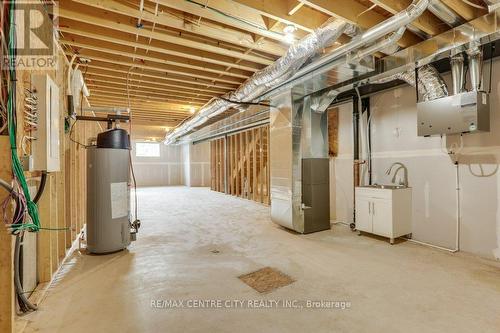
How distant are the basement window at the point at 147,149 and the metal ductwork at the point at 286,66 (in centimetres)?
821

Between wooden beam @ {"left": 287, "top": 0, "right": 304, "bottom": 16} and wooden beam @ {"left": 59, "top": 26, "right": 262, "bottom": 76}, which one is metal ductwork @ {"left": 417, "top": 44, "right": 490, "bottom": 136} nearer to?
wooden beam @ {"left": 287, "top": 0, "right": 304, "bottom": 16}

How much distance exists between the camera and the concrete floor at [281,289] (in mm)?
1696

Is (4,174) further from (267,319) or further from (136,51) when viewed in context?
(136,51)

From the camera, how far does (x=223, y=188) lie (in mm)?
9164

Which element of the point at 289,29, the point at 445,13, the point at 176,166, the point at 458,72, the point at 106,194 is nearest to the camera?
the point at 445,13

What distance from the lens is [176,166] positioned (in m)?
12.8

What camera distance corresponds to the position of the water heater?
2.94 m

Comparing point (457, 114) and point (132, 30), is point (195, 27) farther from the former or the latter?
point (457, 114)

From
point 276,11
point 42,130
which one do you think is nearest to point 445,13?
point 276,11

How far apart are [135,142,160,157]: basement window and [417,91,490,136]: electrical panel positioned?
37.4 feet

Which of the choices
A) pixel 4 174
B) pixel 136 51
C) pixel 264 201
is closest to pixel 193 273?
pixel 4 174

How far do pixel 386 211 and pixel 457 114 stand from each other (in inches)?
55.1

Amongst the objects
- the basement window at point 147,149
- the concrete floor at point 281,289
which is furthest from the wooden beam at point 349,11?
the basement window at point 147,149

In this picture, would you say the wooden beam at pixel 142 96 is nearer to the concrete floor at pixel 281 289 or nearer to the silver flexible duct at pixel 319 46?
the silver flexible duct at pixel 319 46
